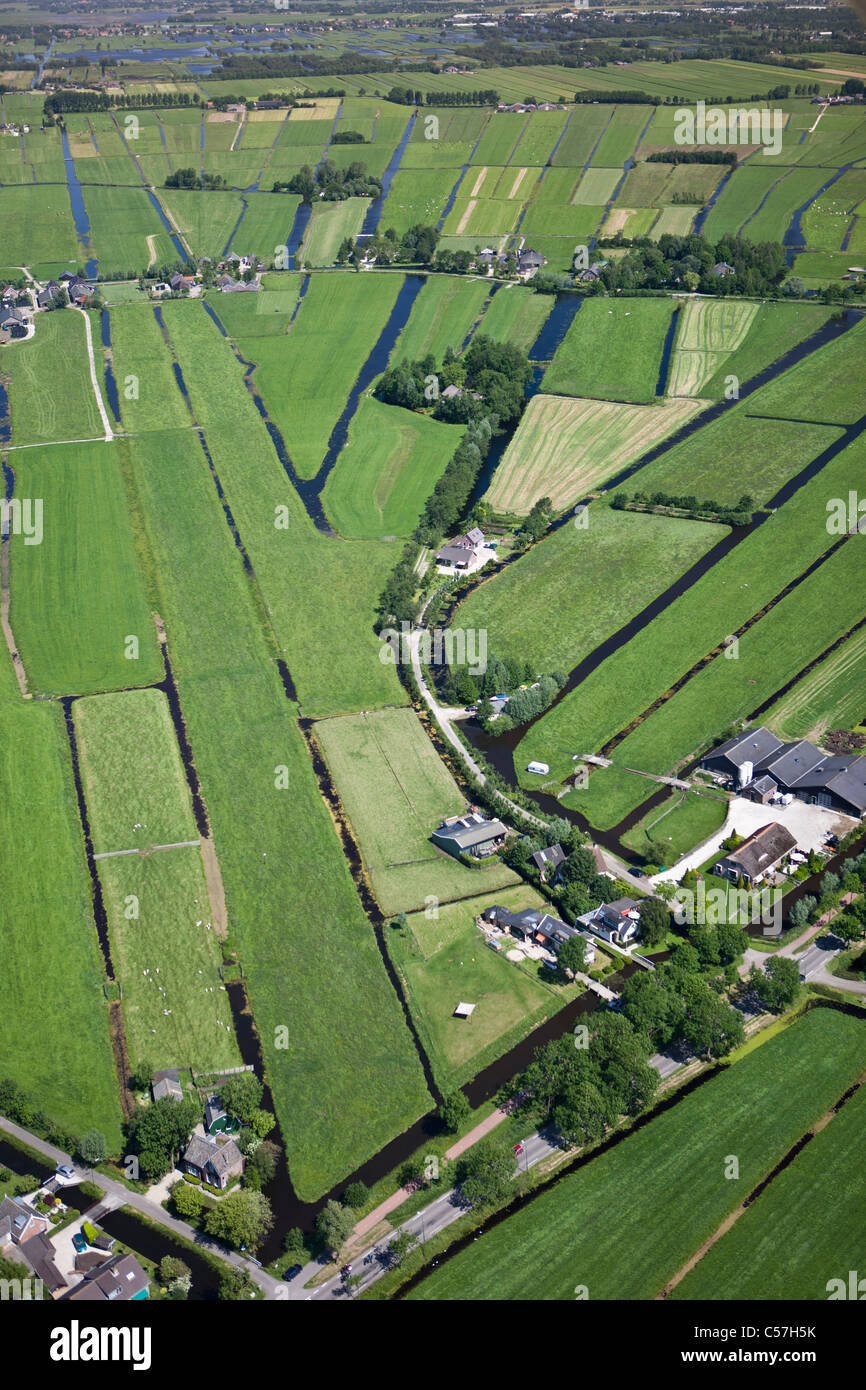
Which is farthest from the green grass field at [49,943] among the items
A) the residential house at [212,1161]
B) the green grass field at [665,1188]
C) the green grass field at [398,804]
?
the green grass field at [665,1188]

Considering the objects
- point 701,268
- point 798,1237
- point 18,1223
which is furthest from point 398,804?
point 701,268

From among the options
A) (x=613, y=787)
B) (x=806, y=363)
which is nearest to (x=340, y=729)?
(x=613, y=787)

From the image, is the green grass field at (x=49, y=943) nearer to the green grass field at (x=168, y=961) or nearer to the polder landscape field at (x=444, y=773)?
the polder landscape field at (x=444, y=773)

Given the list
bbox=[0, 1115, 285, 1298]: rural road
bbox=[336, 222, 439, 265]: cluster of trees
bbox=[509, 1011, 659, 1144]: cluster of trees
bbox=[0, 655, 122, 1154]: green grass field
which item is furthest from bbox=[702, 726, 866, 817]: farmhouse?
bbox=[336, 222, 439, 265]: cluster of trees

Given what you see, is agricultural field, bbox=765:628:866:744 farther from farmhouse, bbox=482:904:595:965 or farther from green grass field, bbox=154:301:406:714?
green grass field, bbox=154:301:406:714

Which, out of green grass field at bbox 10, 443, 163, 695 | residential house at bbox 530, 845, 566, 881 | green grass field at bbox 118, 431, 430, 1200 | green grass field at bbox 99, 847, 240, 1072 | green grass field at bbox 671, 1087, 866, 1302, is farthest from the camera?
green grass field at bbox 10, 443, 163, 695

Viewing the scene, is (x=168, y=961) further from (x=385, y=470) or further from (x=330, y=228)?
(x=330, y=228)
